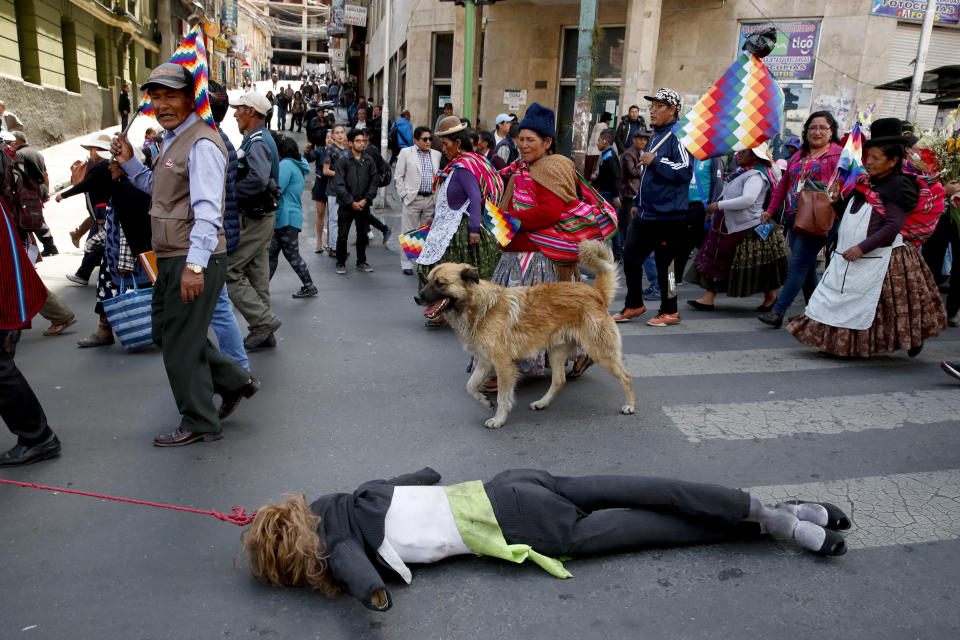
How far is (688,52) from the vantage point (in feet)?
58.6

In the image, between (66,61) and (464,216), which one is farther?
(66,61)

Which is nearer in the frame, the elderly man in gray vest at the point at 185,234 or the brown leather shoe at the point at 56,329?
the elderly man in gray vest at the point at 185,234

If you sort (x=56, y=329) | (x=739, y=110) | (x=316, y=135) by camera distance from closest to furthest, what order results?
(x=739, y=110) → (x=56, y=329) → (x=316, y=135)

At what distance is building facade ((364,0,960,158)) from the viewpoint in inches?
641

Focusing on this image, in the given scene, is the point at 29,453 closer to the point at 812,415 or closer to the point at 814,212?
the point at 812,415

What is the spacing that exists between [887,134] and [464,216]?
3.66 m

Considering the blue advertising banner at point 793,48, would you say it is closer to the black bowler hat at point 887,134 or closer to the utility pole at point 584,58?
the utility pole at point 584,58

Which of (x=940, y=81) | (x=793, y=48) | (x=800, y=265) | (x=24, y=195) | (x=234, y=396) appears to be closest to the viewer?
(x=234, y=396)

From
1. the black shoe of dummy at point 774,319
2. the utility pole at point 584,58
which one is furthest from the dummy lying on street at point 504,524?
the utility pole at point 584,58

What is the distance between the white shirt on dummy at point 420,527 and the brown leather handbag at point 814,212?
5.24 meters

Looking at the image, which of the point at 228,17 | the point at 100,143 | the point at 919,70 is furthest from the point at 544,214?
the point at 228,17

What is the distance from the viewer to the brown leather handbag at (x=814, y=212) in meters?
6.64

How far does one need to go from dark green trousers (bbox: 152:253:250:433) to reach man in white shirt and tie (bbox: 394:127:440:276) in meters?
5.65

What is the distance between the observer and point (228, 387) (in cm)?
460
